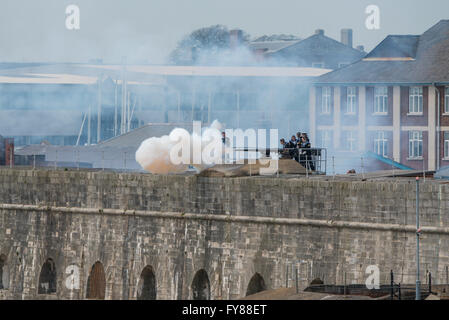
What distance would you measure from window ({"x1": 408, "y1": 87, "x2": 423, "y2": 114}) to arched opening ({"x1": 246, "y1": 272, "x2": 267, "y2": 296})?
34053mm

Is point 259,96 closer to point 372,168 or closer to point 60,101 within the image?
point 60,101

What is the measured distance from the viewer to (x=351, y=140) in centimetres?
7806

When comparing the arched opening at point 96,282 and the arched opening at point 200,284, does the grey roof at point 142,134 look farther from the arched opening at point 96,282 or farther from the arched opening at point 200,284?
the arched opening at point 200,284

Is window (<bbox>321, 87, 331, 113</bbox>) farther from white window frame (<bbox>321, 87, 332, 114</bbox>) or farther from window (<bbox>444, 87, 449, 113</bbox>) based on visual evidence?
window (<bbox>444, 87, 449, 113</bbox>)

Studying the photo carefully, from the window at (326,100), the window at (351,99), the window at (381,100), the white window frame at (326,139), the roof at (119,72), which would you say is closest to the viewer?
the window at (381,100)

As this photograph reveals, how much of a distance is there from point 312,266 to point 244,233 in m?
3.13

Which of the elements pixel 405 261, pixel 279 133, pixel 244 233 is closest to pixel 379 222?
pixel 405 261

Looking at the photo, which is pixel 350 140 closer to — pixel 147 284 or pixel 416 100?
pixel 416 100

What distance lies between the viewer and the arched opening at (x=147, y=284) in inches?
1848

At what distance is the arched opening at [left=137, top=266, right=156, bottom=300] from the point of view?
154 ft

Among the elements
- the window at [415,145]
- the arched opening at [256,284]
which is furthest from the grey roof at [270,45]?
the arched opening at [256,284]

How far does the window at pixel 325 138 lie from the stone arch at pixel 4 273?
30.4 m

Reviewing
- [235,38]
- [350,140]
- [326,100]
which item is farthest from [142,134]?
[235,38]

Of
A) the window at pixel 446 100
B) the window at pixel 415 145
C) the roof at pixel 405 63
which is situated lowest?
the window at pixel 415 145
